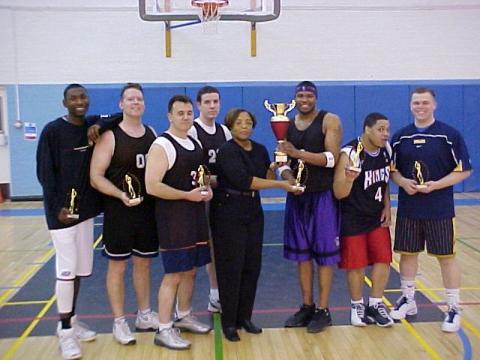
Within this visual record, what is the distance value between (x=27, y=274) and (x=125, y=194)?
2.91m

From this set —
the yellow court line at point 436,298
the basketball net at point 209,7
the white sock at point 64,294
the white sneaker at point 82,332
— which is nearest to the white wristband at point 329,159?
the yellow court line at point 436,298

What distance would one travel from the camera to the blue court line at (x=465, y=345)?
3.76m

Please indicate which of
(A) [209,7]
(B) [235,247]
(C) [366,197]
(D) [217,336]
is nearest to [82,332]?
(D) [217,336]

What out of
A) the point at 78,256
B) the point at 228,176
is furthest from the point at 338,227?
the point at 78,256

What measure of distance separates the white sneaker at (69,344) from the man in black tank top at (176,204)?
540 millimetres

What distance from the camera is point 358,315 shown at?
169 inches

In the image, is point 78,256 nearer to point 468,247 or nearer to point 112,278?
point 112,278

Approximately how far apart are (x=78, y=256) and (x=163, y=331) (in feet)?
2.61

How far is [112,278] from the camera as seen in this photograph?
13.1ft

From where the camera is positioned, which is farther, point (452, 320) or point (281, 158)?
point (452, 320)

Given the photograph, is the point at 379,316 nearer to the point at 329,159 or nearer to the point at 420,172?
the point at 420,172

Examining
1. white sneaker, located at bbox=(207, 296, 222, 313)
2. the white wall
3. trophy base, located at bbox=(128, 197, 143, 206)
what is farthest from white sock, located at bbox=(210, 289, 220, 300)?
the white wall

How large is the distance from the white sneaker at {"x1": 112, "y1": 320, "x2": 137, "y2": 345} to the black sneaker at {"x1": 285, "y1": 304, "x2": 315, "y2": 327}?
119 cm

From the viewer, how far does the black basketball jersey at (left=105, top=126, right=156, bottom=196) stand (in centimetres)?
383
